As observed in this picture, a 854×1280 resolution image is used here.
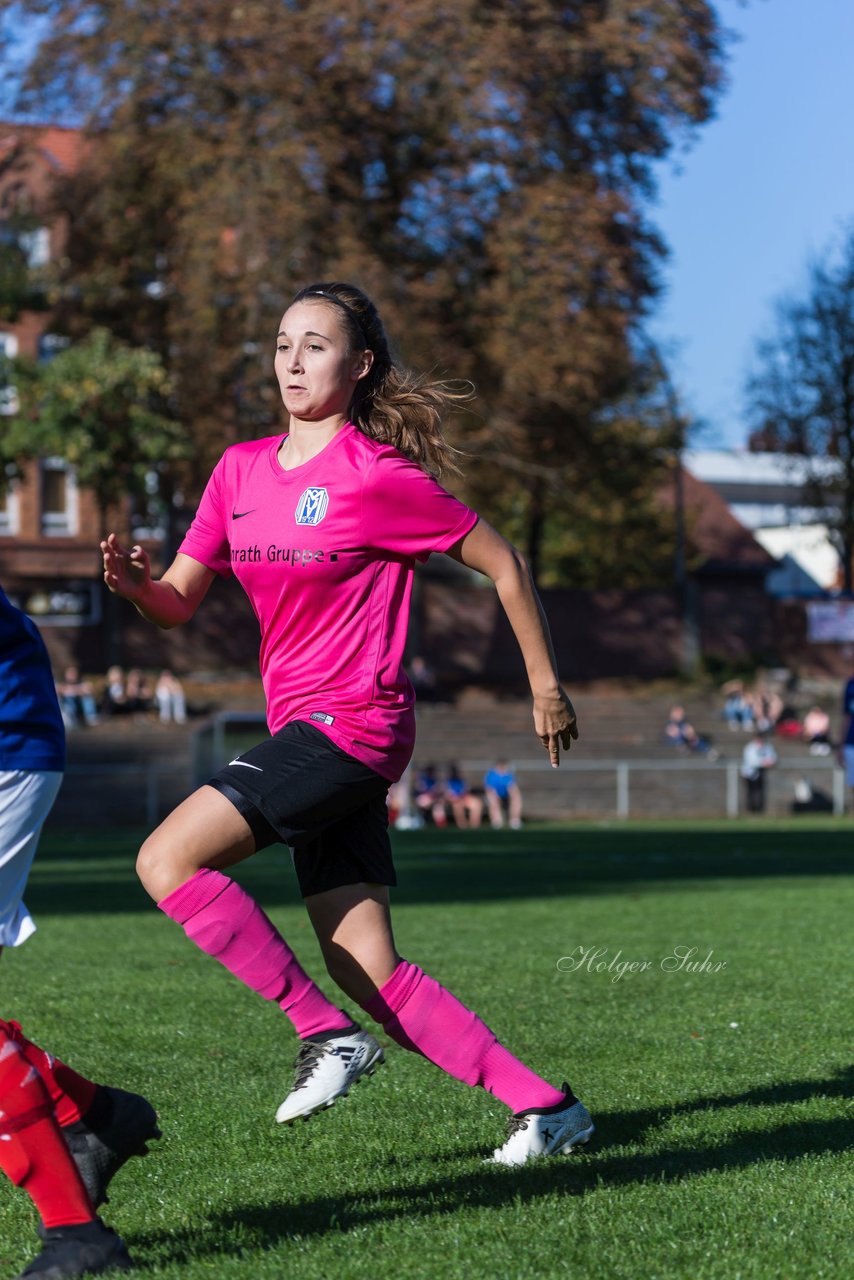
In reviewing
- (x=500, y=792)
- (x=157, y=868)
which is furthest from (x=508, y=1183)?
(x=500, y=792)

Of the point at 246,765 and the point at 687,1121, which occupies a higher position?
the point at 246,765

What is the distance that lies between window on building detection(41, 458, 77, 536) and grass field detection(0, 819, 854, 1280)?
42427 millimetres

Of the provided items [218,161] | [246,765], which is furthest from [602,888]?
[218,161]

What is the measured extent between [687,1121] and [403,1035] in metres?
1.22

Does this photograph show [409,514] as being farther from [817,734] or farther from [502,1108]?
[817,734]

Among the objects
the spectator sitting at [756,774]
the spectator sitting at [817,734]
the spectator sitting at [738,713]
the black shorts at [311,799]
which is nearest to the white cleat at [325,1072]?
the black shorts at [311,799]

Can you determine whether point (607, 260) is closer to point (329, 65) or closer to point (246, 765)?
Answer: point (329, 65)

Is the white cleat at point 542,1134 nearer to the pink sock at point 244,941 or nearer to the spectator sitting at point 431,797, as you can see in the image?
the pink sock at point 244,941

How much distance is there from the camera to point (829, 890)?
1452 cm

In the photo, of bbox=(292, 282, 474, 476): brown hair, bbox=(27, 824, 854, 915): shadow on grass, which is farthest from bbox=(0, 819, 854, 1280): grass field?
bbox=(27, 824, 854, 915): shadow on grass

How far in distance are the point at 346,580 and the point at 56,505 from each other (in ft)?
167

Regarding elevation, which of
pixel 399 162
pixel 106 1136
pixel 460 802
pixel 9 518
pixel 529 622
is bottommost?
pixel 460 802

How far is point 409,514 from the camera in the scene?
4.18 m

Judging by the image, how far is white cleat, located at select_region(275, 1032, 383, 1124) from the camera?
13.6 ft
